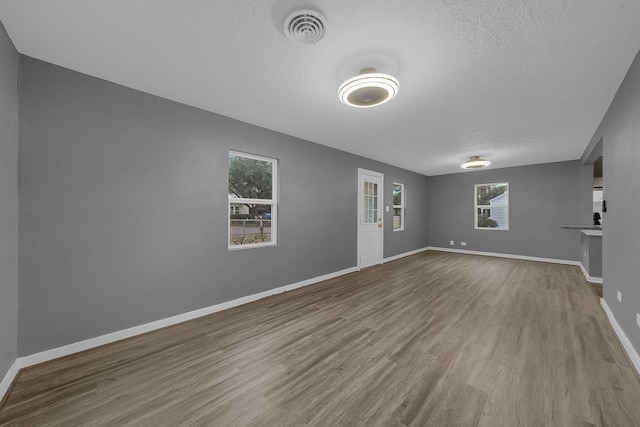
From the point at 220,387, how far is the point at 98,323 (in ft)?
4.84

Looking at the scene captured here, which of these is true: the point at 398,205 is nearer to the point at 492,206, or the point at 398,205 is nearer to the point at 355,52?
the point at 492,206

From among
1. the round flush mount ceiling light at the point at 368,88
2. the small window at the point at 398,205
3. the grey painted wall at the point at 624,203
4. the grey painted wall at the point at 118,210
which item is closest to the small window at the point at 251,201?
the grey painted wall at the point at 118,210

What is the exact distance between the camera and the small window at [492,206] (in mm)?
6732

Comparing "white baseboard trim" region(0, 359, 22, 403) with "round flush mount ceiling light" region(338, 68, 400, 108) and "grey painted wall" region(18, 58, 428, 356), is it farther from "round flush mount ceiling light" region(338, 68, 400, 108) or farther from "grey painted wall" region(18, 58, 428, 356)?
"round flush mount ceiling light" region(338, 68, 400, 108)

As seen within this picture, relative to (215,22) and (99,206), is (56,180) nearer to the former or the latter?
(99,206)

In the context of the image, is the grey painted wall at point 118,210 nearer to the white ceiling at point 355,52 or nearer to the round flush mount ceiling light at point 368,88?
the white ceiling at point 355,52

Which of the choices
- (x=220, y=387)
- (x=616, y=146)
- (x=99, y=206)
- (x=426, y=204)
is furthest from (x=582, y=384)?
(x=426, y=204)

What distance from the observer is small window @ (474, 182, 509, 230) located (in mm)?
6732

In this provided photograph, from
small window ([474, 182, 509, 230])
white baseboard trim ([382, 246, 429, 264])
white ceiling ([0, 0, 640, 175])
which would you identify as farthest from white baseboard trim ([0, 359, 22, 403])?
small window ([474, 182, 509, 230])

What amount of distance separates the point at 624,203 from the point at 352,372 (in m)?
2.92

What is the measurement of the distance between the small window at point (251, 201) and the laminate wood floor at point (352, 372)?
98cm

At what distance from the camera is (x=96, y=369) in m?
1.95

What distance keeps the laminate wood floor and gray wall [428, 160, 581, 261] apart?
3646 mm

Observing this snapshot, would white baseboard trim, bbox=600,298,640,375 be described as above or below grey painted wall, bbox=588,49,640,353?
below
